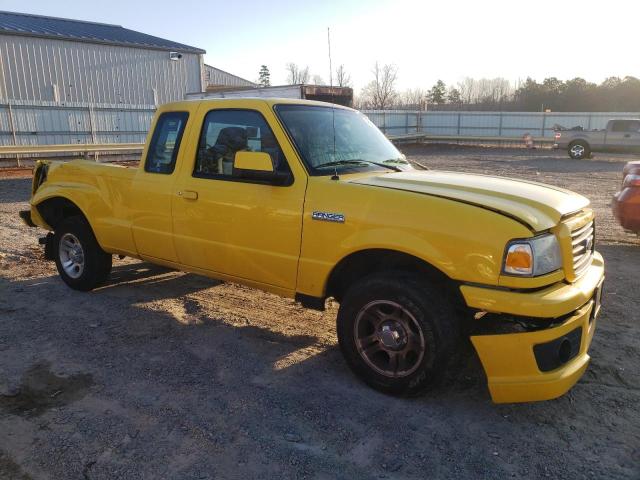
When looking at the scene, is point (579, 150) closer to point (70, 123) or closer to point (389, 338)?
point (70, 123)

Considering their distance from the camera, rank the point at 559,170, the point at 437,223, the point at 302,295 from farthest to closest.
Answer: the point at 559,170
the point at 302,295
the point at 437,223

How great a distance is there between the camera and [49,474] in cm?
274

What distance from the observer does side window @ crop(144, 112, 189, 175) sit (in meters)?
4.68

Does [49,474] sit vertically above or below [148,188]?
below

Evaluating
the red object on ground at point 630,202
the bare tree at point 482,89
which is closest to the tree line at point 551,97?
the bare tree at point 482,89

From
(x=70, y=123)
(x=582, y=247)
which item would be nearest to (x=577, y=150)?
(x=70, y=123)

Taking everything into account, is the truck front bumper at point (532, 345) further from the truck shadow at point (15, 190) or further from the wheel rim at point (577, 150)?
the wheel rim at point (577, 150)

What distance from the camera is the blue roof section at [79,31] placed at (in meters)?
23.8

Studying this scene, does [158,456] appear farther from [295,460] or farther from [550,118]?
[550,118]

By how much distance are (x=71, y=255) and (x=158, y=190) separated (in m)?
1.83

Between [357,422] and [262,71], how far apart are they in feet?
330

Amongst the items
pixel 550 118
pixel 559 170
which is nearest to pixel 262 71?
pixel 550 118

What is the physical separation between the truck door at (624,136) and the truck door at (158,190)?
82.1 ft

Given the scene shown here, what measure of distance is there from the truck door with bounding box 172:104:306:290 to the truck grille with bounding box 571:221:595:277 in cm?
187
